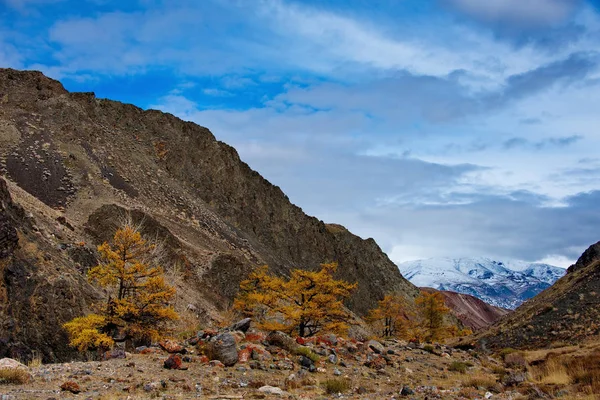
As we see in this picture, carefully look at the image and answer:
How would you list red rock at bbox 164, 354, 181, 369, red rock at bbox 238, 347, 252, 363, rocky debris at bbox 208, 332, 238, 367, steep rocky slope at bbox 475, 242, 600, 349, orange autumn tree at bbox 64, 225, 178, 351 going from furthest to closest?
steep rocky slope at bbox 475, 242, 600, 349
orange autumn tree at bbox 64, 225, 178, 351
red rock at bbox 238, 347, 252, 363
rocky debris at bbox 208, 332, 238, 367
red rock at bbox 164, 354, 181, 369

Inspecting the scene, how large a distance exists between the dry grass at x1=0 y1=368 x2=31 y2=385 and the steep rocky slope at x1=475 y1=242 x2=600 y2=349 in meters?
35.7

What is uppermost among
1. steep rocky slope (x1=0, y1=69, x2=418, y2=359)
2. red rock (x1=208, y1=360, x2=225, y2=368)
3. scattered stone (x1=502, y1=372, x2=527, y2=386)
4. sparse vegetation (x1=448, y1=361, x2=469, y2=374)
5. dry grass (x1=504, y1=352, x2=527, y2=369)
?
steep rocky slope (x1=0, y1=69, x2=418, y2=359)

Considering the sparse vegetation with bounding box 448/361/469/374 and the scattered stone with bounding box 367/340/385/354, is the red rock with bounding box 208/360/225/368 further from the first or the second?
the sparse vegetation with bounding box 448/361/469/374

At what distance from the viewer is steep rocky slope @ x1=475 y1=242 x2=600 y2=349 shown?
122 ft

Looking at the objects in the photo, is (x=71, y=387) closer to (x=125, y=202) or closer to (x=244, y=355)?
(x=244, y=355)

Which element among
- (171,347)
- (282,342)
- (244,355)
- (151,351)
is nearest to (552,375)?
(282,342)

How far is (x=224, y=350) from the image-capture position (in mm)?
14625

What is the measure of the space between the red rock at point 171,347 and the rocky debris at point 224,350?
1.09 metres

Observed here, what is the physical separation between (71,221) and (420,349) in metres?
37.0

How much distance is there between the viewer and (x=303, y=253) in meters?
98.4

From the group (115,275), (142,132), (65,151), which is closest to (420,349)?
(115,275)

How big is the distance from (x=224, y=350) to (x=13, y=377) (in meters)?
5.54

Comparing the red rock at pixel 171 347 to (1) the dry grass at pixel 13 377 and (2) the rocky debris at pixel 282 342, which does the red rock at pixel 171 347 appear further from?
(1) the dry grass at pixel 13 377

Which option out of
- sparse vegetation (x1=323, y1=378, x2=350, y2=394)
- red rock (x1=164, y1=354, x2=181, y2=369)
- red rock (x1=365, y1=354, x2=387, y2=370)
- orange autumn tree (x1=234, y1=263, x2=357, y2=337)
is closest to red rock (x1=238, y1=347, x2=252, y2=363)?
red rock (x1=164, y1=354, x2=181, y2=369)
